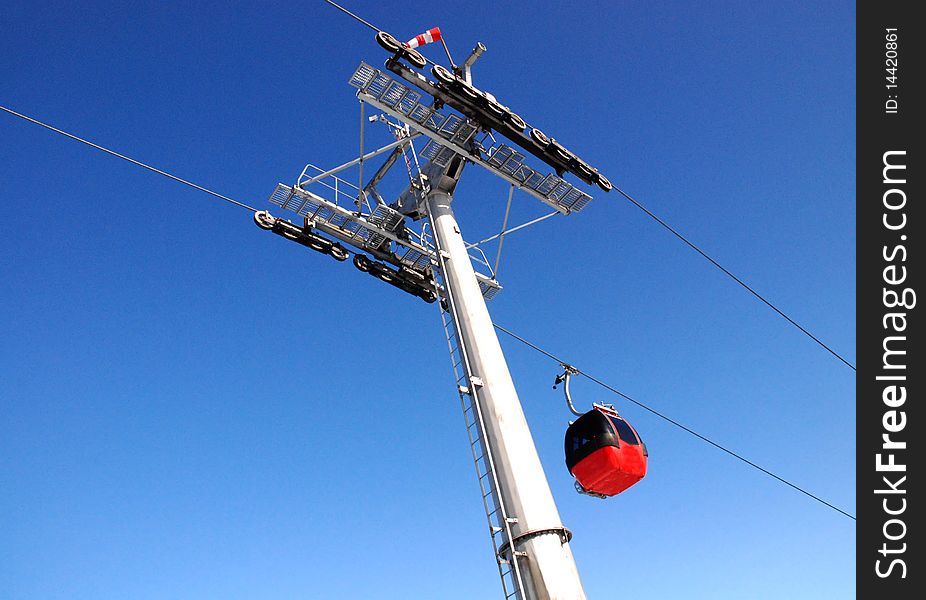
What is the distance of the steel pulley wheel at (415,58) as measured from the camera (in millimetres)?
10500

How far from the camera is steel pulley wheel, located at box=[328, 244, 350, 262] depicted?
12625 mm

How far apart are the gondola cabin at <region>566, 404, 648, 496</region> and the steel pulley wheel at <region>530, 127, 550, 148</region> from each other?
17.3 ft

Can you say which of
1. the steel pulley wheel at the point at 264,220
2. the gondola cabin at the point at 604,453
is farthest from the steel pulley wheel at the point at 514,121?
the gondola cabin at the point at 604,453

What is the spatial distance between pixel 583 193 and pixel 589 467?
579 centimetres

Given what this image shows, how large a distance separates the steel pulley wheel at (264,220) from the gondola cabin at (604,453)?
6.95m

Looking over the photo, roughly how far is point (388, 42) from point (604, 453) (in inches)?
303

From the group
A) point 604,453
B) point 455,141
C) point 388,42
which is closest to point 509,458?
point 604,453

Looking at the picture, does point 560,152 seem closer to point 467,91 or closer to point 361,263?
point 467,91

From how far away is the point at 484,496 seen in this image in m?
8.39

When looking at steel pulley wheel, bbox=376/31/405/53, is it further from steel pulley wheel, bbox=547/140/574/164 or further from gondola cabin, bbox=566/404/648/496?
gondola cabin, bbox=566/404/648/496

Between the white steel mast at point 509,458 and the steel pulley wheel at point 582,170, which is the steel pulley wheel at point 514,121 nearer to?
the steel pulley wheel at point 582,170

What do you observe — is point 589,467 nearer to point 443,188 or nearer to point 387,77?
point 443,188

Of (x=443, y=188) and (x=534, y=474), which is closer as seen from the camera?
(x=534, y=474)

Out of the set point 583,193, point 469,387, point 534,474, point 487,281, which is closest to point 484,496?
point 534,474
